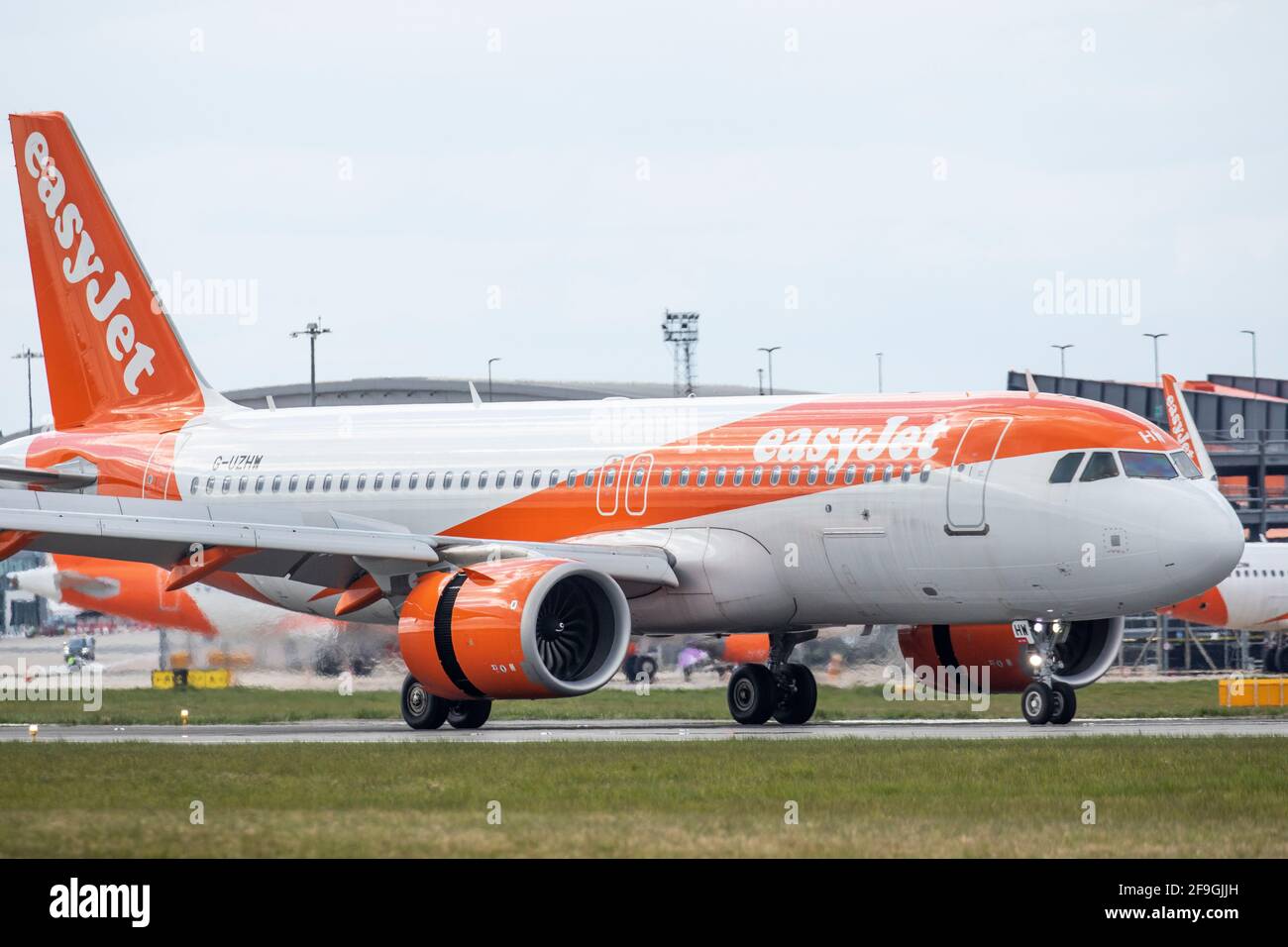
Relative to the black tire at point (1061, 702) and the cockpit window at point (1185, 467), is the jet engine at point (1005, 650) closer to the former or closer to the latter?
the black tire at point (1061, 702)

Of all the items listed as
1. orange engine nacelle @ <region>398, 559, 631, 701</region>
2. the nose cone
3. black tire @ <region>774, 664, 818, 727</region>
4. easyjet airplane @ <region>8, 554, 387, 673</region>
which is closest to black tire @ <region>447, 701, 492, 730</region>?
orange engine nacelle @ <region>398, 559, 631, 701</region>

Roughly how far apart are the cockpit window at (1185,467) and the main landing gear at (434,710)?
9905 mm

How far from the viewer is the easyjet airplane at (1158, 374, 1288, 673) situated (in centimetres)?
6072

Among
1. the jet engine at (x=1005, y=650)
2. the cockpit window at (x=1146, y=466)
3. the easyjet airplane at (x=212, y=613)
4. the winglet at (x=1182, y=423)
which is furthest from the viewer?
the winglet at (x=1182, y=423)

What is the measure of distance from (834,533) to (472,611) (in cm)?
→ 489

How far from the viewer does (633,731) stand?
2838 cm

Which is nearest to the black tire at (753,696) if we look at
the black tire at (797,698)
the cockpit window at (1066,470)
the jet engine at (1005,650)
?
the black tire at (797,698)

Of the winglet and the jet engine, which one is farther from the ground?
the winglet

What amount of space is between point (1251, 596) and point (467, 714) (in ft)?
123

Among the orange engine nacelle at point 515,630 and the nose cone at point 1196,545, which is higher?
the nose cone at point 1196,545

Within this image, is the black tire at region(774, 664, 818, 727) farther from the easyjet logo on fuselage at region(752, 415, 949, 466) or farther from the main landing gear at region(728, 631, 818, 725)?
the easyjet logo on fuselage at region(752, 415, 949, 466)

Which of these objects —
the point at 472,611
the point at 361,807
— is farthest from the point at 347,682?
the point at 361,807

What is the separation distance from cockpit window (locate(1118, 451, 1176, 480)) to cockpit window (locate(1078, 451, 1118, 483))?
14 centimetres

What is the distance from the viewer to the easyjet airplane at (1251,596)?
60719 millimetres
